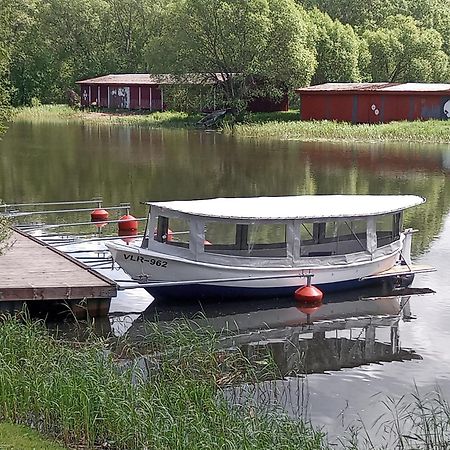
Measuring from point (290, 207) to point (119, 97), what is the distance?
217 ft

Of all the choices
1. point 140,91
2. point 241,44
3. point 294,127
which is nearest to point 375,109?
point 294,127

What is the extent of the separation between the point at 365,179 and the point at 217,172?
7332 mm

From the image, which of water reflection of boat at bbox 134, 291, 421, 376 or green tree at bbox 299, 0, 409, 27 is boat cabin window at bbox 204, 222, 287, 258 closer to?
water reflection of boat at bbox 134, 291, 421, 376

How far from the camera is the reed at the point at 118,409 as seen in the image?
9.70m

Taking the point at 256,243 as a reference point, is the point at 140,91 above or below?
below

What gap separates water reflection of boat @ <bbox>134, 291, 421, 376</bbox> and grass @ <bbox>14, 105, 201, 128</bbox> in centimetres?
5197

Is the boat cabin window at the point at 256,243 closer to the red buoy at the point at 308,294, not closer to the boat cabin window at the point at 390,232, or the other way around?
the red buoy at the point at 308,294

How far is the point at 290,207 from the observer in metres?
20.1

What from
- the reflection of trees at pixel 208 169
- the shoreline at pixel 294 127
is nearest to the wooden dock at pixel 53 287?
the reflection of trees at pixel 208 169

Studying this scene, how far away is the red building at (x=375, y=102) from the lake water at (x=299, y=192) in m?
8.82

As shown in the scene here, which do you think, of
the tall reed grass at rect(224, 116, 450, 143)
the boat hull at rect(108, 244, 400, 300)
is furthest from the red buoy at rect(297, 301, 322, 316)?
the tall reed grass at rect(224, 116, 450, 143)

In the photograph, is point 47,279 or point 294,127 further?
point 294,127

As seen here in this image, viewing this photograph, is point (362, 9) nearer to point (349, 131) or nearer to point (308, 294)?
point (349, 131)

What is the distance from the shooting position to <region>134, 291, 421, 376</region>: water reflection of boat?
1605 centimetres
